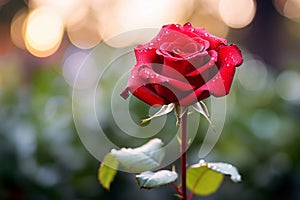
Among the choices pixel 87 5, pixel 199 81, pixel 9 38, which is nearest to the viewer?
pixel 199 81

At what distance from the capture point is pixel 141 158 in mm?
573

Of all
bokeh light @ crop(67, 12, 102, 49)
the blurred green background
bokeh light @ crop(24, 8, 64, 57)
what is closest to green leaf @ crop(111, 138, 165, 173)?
the blurred green background

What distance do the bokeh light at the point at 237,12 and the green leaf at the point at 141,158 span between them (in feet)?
13.7

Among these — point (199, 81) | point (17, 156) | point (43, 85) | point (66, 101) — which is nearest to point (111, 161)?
point (199, 81)

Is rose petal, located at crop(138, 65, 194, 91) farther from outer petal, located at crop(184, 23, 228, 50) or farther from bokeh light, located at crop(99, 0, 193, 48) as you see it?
bokeh light, located at crop(99, 0, 193, 48)

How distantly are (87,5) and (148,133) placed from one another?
3514mm

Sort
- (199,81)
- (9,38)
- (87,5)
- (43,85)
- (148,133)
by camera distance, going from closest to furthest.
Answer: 1. (199,81)
2. (148,133)
3. (43,85)
4. (87,5)
5. (9,38)

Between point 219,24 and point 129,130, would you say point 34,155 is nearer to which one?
point 129,130

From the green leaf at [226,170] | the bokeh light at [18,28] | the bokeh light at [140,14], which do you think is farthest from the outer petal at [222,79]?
the bokeh light at [18,28]

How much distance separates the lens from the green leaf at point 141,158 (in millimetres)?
563

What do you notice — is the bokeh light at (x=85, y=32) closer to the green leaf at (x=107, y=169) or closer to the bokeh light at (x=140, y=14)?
the bokeh light at (x=140, y=14)

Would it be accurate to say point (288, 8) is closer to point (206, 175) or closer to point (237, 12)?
point (237, 12)

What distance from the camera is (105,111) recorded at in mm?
1593

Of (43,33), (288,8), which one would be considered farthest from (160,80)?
(288,8)
